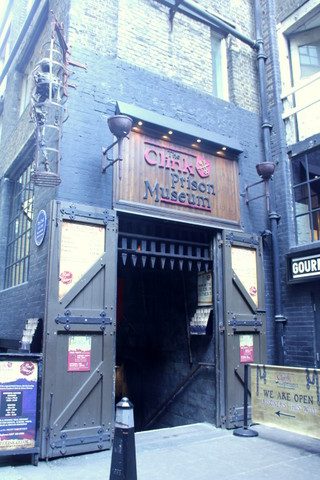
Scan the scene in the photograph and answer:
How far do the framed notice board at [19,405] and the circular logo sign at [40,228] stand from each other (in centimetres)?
174

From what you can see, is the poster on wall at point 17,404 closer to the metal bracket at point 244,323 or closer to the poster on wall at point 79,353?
the poster on wall at point 79,353

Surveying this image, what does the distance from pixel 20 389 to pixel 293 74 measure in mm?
8216

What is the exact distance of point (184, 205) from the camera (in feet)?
23.5

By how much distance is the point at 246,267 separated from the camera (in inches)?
300

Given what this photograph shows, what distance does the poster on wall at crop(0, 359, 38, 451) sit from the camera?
477cm

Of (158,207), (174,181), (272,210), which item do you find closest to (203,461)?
(158,207)

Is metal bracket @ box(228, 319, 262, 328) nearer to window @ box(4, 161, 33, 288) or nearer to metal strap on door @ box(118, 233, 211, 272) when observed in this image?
metal strap on door @ box(118, 233, 211, 272)

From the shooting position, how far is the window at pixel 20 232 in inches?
328

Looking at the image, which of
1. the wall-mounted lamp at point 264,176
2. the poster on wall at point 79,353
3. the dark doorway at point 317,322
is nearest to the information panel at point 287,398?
the dark doorway at point 317,322

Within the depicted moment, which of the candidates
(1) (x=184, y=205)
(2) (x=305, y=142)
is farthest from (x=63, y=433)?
(2) (x=305, y=142)

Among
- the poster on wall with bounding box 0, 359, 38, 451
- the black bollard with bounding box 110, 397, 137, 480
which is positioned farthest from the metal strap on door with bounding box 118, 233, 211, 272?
the black bollard with bounding box 110, 397, 137, 480

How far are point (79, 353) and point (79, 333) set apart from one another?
0.84ft

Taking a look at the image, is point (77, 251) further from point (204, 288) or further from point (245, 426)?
point (245, 426)

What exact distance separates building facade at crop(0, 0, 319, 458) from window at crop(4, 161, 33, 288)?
0.21ft
